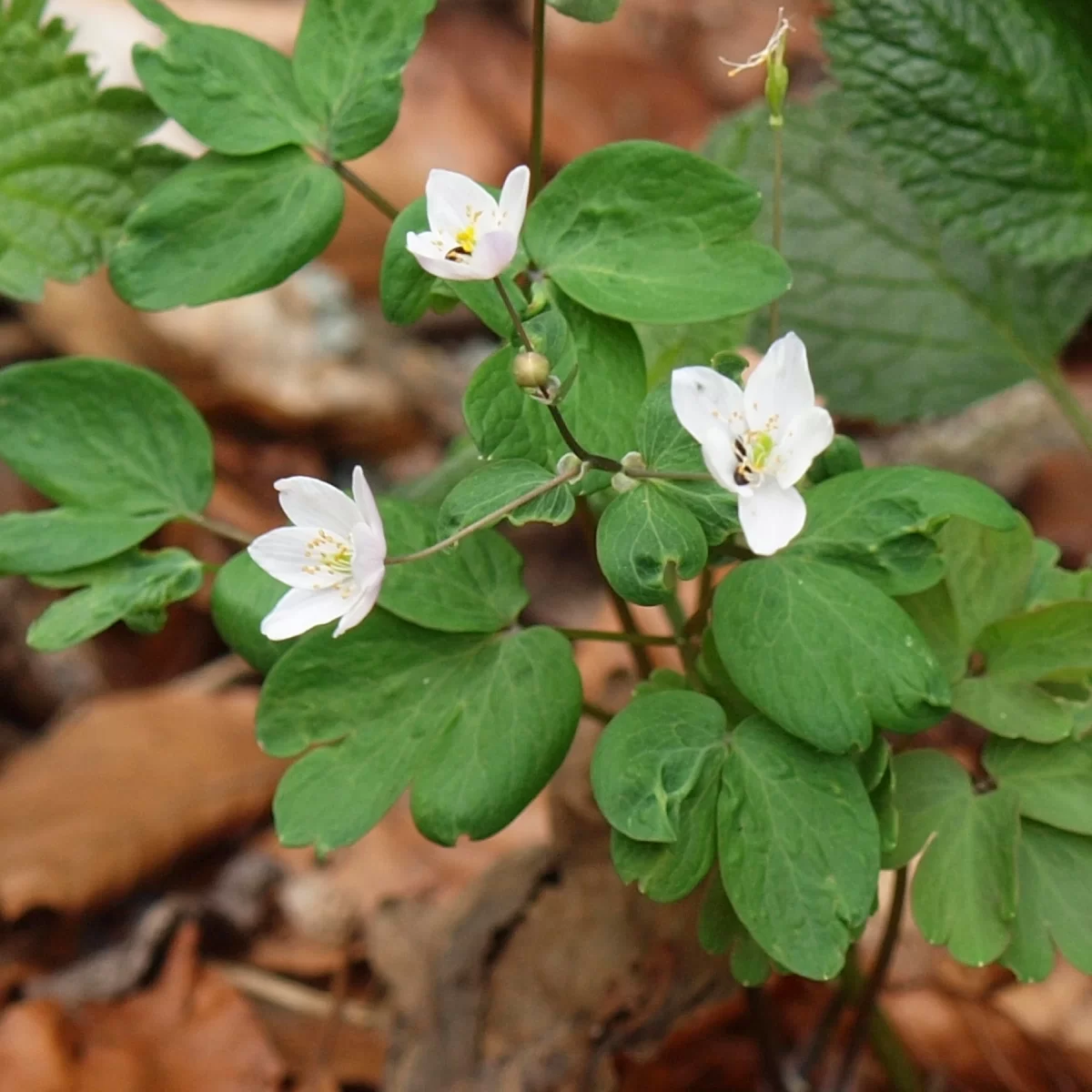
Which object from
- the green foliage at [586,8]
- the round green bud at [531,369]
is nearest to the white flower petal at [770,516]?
the round green bud at [531,369]

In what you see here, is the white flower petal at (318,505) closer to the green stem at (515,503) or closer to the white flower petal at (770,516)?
the green stem at (515,503)

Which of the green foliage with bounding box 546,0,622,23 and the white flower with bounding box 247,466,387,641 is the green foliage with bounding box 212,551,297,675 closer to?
the white flower with bounding box 247,466,387,641

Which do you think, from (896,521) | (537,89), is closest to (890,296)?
(537,89)

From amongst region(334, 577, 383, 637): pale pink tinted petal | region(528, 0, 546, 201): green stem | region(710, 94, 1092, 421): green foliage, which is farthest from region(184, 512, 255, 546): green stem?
region(710, 94, 1092, 421): green foliage

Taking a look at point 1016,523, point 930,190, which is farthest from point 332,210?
point 930,190

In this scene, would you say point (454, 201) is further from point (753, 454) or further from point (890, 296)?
point (890, 296)

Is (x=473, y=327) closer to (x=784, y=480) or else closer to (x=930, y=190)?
(x=930, y=190)
